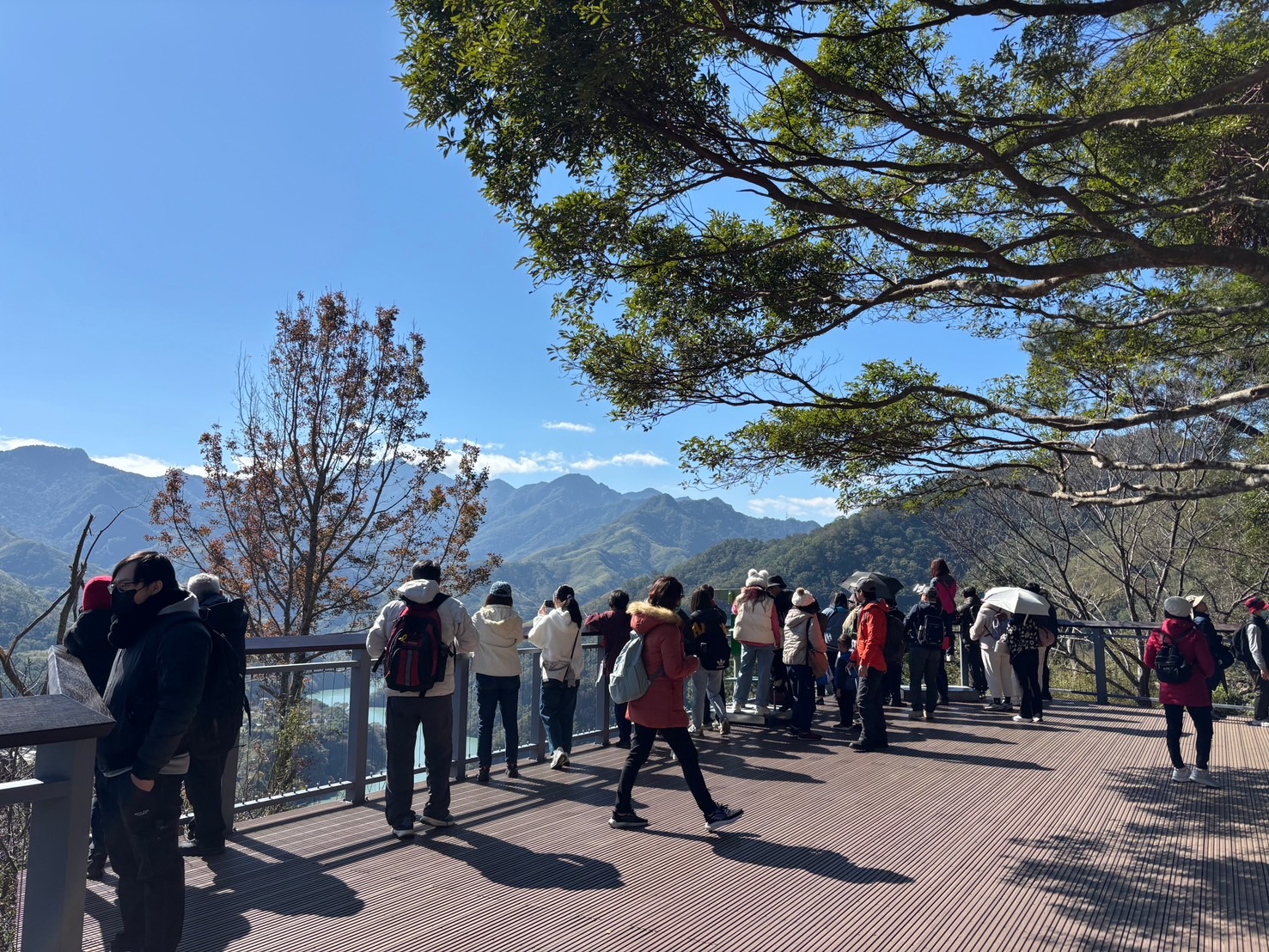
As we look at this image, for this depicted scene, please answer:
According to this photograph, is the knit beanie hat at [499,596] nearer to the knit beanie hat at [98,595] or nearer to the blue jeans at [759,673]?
the knit beanie hat at [98,595]

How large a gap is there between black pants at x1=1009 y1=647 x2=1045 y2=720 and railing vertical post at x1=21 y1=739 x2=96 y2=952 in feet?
33.7

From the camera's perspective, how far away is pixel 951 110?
23.6 feet

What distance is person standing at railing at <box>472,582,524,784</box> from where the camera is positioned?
24.5 feet

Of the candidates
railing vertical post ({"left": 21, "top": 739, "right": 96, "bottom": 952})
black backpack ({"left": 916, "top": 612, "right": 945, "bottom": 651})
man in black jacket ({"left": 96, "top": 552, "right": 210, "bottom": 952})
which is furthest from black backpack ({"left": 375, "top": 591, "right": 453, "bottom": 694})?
black backpack ({"left": 916, "top": 612, "right": 945, "bottom": 651})

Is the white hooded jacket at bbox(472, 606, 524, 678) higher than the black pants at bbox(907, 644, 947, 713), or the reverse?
the white hooded jacket at bbox(472, 606, 524, 678)

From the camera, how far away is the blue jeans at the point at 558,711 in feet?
26.2

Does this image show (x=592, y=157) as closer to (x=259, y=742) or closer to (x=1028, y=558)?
(x=259, y=742)

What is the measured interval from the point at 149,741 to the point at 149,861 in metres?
0.51

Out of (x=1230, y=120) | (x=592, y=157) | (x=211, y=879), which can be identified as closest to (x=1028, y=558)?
(x=1230, y=120)

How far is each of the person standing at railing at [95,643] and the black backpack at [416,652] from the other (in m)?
1.68

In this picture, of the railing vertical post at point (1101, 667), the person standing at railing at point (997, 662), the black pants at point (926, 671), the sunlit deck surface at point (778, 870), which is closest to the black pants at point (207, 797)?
the sunlit deck surface at point (778, 870)

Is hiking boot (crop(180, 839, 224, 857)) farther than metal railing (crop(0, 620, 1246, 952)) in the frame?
Yes

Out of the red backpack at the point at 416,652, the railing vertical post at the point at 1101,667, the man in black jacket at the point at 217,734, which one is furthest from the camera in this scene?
the railing vertical post at the point at 1101,667

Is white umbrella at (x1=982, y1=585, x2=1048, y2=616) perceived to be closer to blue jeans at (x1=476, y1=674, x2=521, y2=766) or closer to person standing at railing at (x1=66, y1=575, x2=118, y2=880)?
blue jeans at (x1=476, y1=674, x2=521, y2=766)
